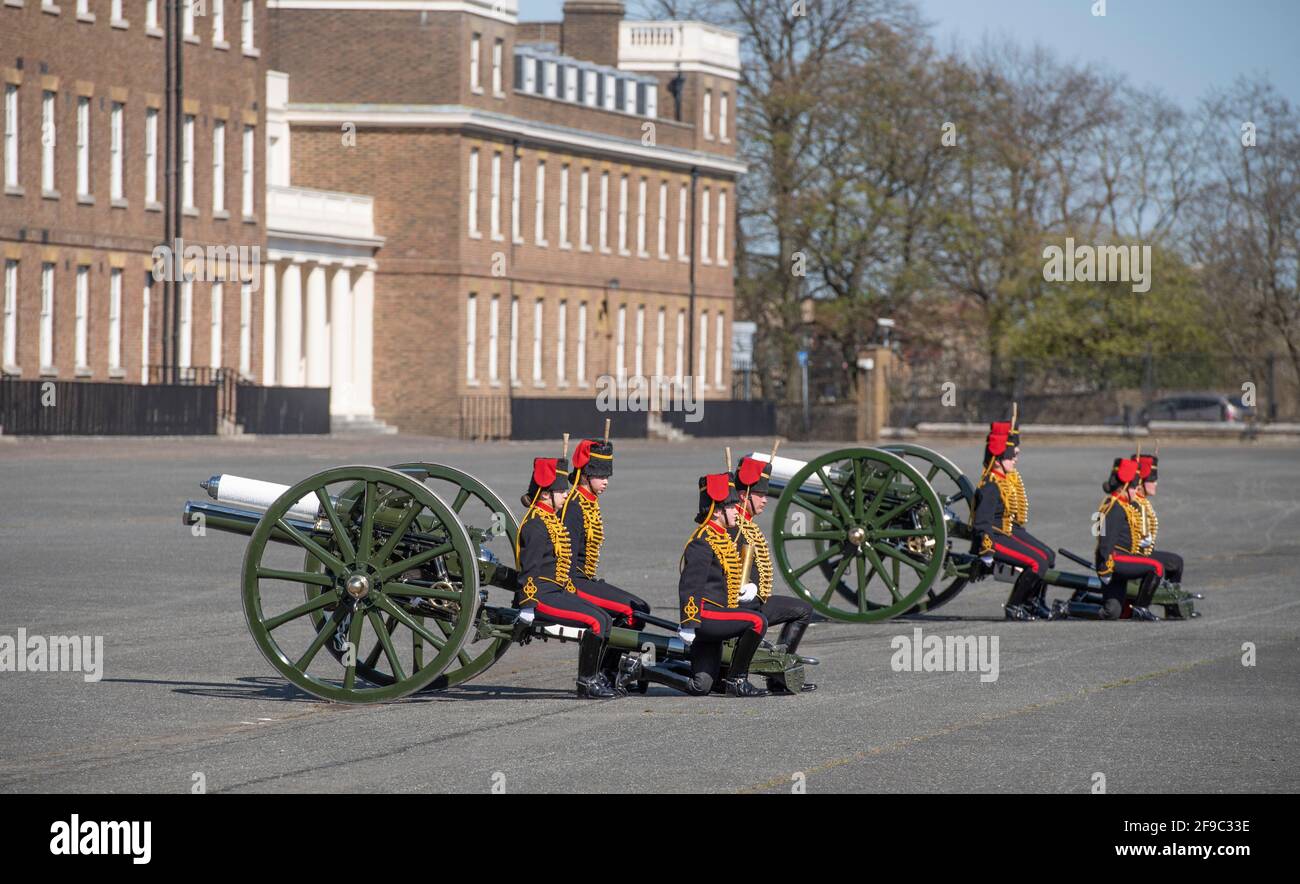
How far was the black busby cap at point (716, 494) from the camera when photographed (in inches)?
499

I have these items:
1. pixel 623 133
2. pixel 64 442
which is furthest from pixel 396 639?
pixel 623 133

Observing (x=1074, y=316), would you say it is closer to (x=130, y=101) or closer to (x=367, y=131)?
(x=367, y=131)

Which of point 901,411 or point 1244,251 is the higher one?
point 1244,251

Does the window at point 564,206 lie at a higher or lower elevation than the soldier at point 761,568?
higher

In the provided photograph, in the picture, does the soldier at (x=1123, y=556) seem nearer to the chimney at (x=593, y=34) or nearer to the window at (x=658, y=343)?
the window at (x=658, y=343)

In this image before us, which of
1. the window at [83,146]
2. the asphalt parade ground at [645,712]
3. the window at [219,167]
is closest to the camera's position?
the asphalt parade ground at [645,712]

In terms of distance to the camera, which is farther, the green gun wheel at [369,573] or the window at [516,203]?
the window at [516,203]

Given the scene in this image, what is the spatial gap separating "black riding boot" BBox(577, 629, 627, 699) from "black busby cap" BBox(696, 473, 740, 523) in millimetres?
876

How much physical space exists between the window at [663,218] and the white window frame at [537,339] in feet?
24.0

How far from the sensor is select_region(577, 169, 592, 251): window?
6750 cm

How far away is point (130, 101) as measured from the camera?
48812 millimetres

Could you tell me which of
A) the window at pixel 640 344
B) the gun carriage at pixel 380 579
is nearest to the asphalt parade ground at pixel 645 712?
the gun carriage at pixel 380 579

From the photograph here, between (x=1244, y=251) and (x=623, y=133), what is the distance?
18.6 m

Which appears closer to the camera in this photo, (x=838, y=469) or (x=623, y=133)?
(x=838, y=469)
